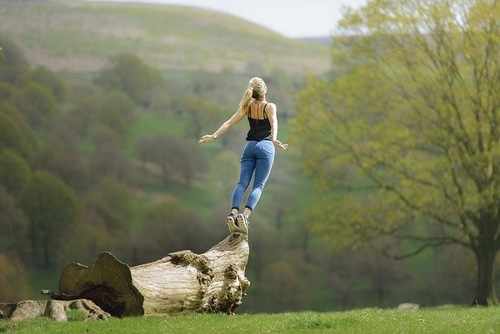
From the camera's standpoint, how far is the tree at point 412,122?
35656mm

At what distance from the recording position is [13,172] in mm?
75562

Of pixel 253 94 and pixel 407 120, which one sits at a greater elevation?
pixel 253 94

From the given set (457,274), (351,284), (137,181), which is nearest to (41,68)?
(137,181)

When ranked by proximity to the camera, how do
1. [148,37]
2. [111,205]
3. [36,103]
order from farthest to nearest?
[148,37]
[36,103]
[111,205]

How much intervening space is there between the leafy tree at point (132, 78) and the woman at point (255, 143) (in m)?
97.4

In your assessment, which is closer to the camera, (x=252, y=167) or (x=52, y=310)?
(x=52, y=310)

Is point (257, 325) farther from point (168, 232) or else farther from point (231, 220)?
point (168, 232)

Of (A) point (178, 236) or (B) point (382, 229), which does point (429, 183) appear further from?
(A) point (178, 236)

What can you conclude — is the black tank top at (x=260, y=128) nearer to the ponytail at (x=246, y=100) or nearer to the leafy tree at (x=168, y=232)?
the ponytail at (x=246, y=100)

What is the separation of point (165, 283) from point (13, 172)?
205 ft

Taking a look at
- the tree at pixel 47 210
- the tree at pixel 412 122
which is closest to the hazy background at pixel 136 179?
the tree at pixel 47 210

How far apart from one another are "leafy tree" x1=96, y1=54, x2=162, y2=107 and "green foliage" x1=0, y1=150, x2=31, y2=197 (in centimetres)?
3831

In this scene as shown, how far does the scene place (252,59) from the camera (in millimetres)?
145625

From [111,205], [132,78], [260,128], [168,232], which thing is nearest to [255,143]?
[260,128]
